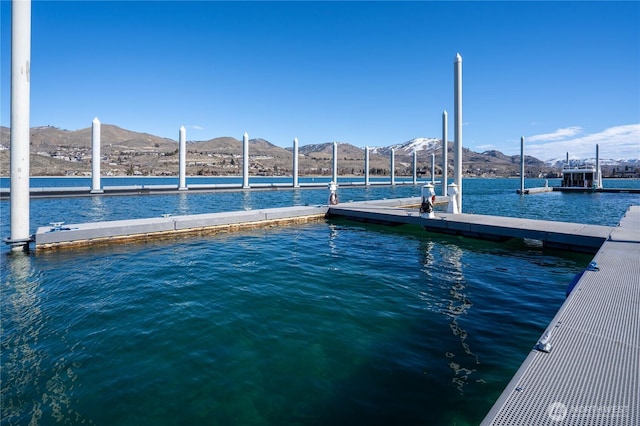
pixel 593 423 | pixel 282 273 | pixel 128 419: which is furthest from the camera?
pixel 282 273

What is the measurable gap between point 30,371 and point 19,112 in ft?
25.9

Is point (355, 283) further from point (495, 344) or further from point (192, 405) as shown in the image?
point (192, 405)

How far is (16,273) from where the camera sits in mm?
7418

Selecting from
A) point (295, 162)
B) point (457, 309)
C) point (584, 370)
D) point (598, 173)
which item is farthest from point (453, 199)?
point (598, 173)

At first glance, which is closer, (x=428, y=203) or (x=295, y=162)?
(x=428, y=203)

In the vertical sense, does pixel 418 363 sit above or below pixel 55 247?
below

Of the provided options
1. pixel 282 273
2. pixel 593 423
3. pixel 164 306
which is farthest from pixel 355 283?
pixel 593 423

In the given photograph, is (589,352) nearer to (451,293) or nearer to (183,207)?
(451,293)

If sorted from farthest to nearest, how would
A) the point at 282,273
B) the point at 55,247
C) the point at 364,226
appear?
the point at 364,226, the point at 55,247, the point at 282,273

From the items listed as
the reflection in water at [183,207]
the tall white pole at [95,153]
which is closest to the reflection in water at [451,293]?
the reflection in water at [183,207]

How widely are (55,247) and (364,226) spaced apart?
1021cm

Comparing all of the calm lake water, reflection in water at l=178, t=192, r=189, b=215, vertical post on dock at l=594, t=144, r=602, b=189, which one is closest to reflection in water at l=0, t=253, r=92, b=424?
the calm lake water

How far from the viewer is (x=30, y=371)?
3.81m

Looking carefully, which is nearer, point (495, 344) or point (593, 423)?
point (593, 423)
